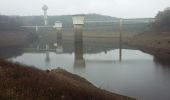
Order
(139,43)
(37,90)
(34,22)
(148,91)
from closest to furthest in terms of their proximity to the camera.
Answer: (37,90)
(148,91)
(139,43)
(34,22)

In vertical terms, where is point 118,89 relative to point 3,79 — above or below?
below

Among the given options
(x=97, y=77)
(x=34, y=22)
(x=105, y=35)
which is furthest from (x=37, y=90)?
(x=34, y=22)

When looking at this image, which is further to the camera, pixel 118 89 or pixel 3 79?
pixel 118 89

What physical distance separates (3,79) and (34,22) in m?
144

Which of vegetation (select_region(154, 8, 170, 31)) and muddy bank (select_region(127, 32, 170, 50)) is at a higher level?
vegetation (select_region(154, 8, 170, 31))

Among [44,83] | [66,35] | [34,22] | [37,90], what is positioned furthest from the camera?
[34,22]

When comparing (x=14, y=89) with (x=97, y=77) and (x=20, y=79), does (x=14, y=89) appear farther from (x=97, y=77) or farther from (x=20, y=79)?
(x=97, y=77)

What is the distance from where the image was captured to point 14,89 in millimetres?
9438

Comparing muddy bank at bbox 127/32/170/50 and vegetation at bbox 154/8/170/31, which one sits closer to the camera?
muddy bank at bbox 127/32/170/50

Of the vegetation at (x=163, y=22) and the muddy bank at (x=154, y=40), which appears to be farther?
the vegetation at (x=163, y=22)

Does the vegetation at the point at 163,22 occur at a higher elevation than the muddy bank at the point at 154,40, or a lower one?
higher

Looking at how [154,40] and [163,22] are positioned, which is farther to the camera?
[163,22]

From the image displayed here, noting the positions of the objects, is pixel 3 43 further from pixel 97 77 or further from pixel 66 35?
pixel 97 77

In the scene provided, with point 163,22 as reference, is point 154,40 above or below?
below
